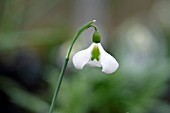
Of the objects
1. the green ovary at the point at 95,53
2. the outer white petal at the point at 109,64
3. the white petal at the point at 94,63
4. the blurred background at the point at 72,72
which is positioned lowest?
the outer white petal at the point at 109,64

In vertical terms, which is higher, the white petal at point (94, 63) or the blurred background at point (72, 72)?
the blurred background at point (72, 72)

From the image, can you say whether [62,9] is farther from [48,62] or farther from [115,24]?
[48,62]

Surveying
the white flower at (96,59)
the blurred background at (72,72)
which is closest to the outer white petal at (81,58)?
the white flower at (96,59)

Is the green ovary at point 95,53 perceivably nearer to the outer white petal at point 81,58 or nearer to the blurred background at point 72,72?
the outer white petal at point 81,58

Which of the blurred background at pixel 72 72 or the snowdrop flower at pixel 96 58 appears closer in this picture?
the snowdrop flower at pixel 96 58

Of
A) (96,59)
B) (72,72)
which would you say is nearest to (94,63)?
(96,59)

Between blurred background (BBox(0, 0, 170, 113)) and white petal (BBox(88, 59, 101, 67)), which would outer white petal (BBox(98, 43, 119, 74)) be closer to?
white petal (BBox(88, 59, 101, 67))

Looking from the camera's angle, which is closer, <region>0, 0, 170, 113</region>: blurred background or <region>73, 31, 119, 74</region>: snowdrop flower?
<region>73, 31, 119, 74</region>: snowdrop flower

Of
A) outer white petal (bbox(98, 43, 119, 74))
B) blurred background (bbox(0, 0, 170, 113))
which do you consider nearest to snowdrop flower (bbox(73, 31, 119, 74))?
outer white petal (bbox(98, 43, 119, 74))
